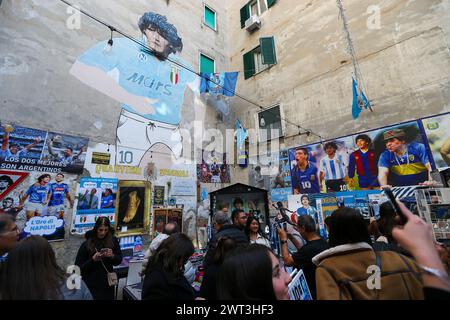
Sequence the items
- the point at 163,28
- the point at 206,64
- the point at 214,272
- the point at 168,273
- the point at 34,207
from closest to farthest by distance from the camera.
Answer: the point at 168,273
the point at 214,272
the point at 34,207
the point at 163,28
the point at 206,64

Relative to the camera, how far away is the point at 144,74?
8.48m

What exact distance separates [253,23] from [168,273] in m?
12.7

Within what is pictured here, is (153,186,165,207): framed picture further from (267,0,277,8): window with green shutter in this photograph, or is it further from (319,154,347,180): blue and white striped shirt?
(267,0,277,8): window with green shutter

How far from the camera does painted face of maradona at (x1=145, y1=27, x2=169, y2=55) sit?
8.98 metres

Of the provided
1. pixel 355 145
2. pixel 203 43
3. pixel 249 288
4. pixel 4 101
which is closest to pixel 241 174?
pixel 355 145

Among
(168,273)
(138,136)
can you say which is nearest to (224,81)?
(138,136)

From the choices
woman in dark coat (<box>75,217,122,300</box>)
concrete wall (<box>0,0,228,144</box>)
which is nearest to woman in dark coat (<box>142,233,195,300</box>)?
woman in dark coat (<box>75,217,122,300</box>)

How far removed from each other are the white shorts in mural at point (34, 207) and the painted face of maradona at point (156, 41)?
6.90 m

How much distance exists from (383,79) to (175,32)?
346 inches

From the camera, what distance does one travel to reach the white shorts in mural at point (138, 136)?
739 centimetres

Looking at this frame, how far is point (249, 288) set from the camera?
1.30m

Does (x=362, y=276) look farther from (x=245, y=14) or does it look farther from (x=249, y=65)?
(x=245, y=14)

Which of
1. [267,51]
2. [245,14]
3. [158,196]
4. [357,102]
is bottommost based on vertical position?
[158,196]

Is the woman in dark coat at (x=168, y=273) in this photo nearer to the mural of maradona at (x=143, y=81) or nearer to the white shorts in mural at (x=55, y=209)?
the white shorts in mural at (x=55, y=209)
